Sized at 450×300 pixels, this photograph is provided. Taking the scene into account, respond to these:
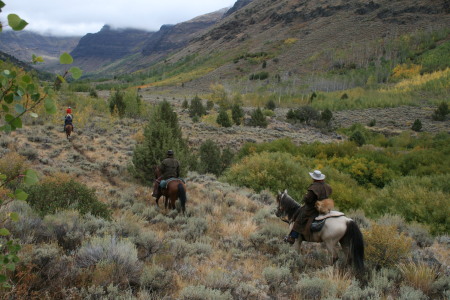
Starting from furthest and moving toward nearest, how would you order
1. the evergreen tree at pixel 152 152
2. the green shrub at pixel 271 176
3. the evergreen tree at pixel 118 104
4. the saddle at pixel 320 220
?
1. the evergreen tree at pixel 118 104
2. the green shrub at pixel 271 176
3. the evergreen tree at pixel 152 152
4. the saddle at pixel 320 220

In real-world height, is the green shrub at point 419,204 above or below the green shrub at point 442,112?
above

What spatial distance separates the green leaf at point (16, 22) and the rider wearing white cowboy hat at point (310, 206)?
5.95 m

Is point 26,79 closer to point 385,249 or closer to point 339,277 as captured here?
point 339,277

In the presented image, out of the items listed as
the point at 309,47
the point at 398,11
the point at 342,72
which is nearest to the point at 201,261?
the point at 342,72

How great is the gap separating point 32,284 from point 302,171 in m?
13.3

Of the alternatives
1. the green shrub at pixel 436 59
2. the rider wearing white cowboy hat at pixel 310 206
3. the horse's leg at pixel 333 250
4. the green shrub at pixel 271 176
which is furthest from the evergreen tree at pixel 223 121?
the green shrub at pixel 436 59

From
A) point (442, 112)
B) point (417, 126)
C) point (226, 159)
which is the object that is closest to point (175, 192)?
point (226, 159)

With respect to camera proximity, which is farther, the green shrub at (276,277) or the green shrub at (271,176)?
the green shrub at (271,176)

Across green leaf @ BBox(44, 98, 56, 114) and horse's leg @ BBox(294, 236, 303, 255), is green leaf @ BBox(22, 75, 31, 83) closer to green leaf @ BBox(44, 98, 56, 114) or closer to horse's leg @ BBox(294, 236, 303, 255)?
green leaf @ BBox(44, 98, 56, 114)

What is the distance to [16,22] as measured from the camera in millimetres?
1454

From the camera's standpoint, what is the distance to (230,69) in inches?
4294

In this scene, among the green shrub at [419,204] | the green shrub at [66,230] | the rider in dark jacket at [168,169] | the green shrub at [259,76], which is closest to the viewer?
the green shrub at [66,230]

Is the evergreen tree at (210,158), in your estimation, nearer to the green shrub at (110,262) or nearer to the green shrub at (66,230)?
the green shrub at (66,230)

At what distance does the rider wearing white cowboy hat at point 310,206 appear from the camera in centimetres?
644
